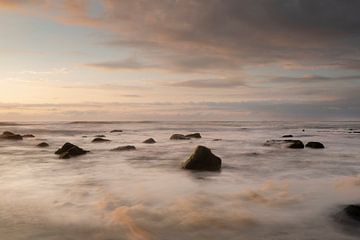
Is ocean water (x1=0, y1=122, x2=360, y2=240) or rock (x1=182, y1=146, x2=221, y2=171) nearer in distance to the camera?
ocean water (x1=0, y1=122, x2=360, y2=240)

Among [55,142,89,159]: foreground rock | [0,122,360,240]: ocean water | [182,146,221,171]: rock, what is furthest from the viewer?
[55,142,89,159]: foreground rock

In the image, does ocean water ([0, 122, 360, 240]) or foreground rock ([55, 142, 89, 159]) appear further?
foreground rock ([55, 142, 89, 159])

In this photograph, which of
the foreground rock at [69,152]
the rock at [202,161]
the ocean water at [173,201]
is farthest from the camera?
the foreground rock at [69,152]

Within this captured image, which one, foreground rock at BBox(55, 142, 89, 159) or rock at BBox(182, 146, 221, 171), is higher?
rock at BBox(182, 146, 221, 171)

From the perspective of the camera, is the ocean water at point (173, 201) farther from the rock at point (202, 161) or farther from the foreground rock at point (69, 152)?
the foreground rock at point (69, 152)

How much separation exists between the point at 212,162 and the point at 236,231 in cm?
757

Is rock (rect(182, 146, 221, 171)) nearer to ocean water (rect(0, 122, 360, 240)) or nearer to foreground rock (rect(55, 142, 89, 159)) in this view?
ocean water (rect(0, 122, 360, 240))

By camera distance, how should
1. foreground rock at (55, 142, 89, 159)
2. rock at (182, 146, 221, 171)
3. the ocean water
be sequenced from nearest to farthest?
the ocean water < rock at (182, 146, 221, 171) < foreground rock at (55, 142, 89, 159)

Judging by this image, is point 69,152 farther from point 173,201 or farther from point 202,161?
point 173,201

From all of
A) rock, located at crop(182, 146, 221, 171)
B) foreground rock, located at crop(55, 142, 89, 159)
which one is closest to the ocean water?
rock, located at crop(182, 146, 221, 171)

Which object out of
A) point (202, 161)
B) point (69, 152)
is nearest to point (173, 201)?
point (202, 161)

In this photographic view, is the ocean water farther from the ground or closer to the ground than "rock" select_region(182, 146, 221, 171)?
closer to the ground

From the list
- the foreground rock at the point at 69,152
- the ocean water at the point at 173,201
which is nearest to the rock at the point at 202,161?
the ocean water at the point at 173,201

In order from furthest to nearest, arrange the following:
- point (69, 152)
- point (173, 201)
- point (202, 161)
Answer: point (69, 152) < point (202, 161) < point (173, 201)
